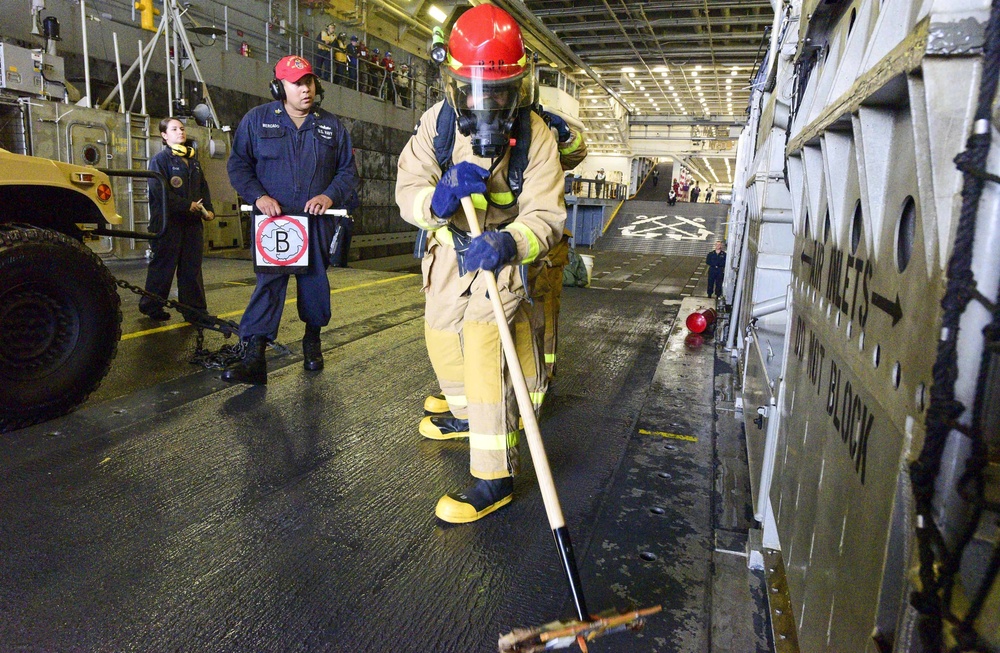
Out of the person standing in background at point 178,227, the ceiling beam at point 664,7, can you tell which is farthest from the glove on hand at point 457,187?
the ceiling beam at point 664,7

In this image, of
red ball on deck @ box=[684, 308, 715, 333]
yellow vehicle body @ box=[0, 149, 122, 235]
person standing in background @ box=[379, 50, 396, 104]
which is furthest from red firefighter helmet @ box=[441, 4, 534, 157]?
person standing in background @ box=[379, 50, 396, 104]

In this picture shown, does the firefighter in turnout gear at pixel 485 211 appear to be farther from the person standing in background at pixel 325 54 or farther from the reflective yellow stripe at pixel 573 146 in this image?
the person standing in background at pixel 325 54

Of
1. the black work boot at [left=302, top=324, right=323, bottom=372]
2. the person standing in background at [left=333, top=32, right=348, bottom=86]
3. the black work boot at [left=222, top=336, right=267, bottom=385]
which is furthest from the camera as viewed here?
the person standing in background at [left=333, top=32, right=348, bottom=86]

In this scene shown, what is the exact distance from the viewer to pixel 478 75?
7.86 ft

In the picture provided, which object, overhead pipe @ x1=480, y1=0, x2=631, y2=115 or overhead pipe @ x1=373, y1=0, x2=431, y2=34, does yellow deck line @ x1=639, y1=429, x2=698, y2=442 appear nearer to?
overhead pipe @ x1=480, y1=0, x2=631, y2=115

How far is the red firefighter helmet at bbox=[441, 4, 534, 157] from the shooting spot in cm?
240

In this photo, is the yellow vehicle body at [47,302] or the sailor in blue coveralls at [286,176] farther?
the sailor in blue coveralls at [286,176]

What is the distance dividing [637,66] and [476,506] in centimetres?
2702

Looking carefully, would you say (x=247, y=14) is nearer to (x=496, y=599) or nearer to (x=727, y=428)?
(x=727, y=428)

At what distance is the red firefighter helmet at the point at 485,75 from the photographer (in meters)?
2.40

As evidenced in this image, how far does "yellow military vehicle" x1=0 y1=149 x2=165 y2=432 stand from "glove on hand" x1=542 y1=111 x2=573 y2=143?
2.40 meters

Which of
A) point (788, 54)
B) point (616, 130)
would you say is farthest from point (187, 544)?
point (616, 130)

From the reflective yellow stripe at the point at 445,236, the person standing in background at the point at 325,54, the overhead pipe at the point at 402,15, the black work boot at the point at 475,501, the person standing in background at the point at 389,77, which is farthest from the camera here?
the overhead pipe at the point at 402,15

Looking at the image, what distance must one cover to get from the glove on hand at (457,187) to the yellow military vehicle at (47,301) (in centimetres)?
202
